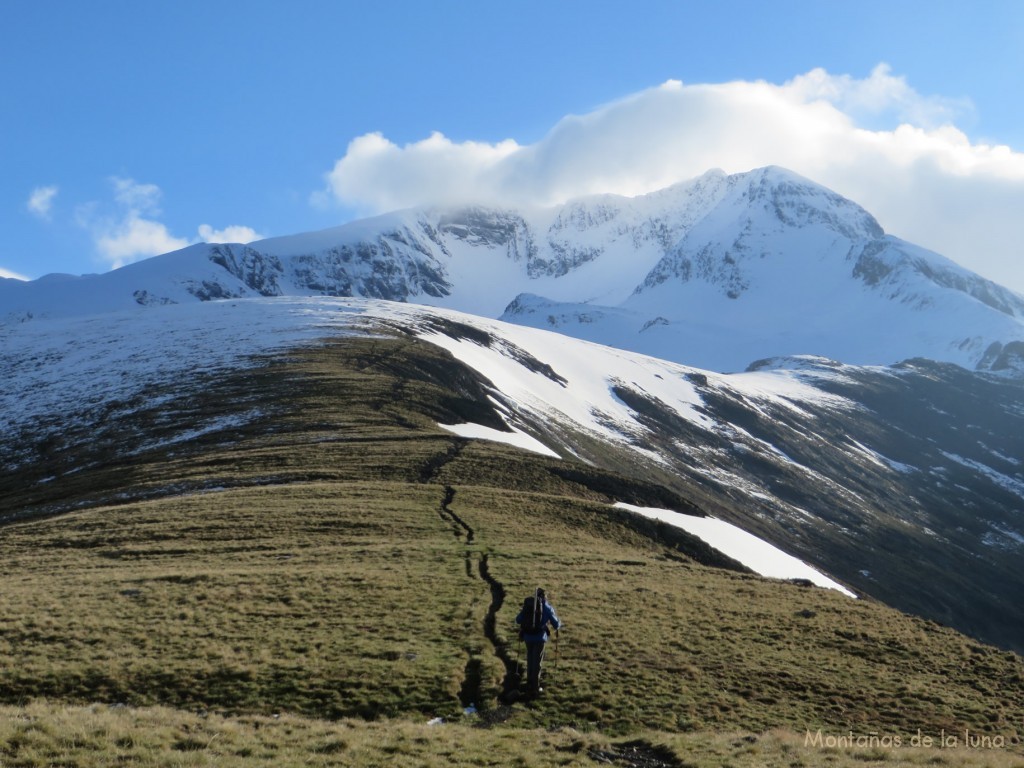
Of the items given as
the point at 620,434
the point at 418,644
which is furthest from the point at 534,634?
the point at 620,434

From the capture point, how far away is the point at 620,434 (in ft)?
348

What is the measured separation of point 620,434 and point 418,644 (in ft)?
287

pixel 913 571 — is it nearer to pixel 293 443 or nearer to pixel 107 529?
pixel 293 443

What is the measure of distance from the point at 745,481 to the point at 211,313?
82.4 meters

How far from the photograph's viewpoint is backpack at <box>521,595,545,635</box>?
58.0ft

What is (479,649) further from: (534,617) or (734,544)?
(734,544)

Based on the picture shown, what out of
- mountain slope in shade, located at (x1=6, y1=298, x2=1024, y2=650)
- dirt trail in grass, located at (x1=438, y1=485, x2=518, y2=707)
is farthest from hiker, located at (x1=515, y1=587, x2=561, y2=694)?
mountain slope in shade, located at (x1=6, y1=298, x2=1024, y2=650)

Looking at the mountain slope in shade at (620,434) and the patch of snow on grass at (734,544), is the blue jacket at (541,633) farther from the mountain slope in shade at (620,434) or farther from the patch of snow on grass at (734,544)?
the mountain slope in shade at (620,434)

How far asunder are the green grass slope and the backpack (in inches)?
55.4

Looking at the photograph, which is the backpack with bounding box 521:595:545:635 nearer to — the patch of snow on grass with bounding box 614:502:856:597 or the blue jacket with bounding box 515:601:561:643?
the blue jacket with bounding box 515:601:561:643

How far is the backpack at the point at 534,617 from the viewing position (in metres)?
17.7

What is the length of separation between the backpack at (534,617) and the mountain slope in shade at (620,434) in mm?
28313

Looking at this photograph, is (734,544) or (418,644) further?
(734,544)

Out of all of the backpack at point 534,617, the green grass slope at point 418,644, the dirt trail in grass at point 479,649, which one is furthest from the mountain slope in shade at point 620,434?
the backpack at point 534,617
